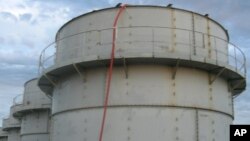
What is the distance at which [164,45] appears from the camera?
1384cm

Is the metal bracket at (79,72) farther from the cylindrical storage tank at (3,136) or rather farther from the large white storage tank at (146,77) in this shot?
the cylindrical storage tank at (3,136)

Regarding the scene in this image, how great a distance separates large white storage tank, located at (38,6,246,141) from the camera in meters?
13.4

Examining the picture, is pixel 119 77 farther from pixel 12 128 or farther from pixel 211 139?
pixel 12 128

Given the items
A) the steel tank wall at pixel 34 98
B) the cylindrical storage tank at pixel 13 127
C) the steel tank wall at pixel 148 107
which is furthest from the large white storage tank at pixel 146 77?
the cylindrical storage tank at pixel 13 127

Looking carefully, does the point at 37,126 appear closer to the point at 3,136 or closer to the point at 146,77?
the point at 146,77

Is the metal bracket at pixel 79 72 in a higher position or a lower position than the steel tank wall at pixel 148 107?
higher

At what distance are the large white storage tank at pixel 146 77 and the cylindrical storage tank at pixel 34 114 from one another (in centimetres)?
1026

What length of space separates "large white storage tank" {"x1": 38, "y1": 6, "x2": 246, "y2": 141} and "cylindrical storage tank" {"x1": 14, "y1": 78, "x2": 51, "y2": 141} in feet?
33.7

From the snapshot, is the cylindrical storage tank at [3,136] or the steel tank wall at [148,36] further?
the cylindrical storage tank at [3,136]

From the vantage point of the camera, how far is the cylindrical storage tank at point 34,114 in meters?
25.2

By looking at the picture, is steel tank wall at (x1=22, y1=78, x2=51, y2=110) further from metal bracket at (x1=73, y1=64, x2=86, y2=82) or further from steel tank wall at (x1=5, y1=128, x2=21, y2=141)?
metal bracket at (x1=73, y1=64, x2=86, y2=82)

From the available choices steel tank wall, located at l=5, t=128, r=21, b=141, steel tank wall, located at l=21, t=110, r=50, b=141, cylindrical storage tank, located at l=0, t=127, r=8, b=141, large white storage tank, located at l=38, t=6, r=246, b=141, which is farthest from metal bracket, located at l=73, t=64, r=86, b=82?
cylindrical storage tank, located at l=0, t=127, r=8, b=141

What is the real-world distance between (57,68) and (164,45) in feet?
13.1

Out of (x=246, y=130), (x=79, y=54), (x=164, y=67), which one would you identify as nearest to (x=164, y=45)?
(x=164, y=67)
